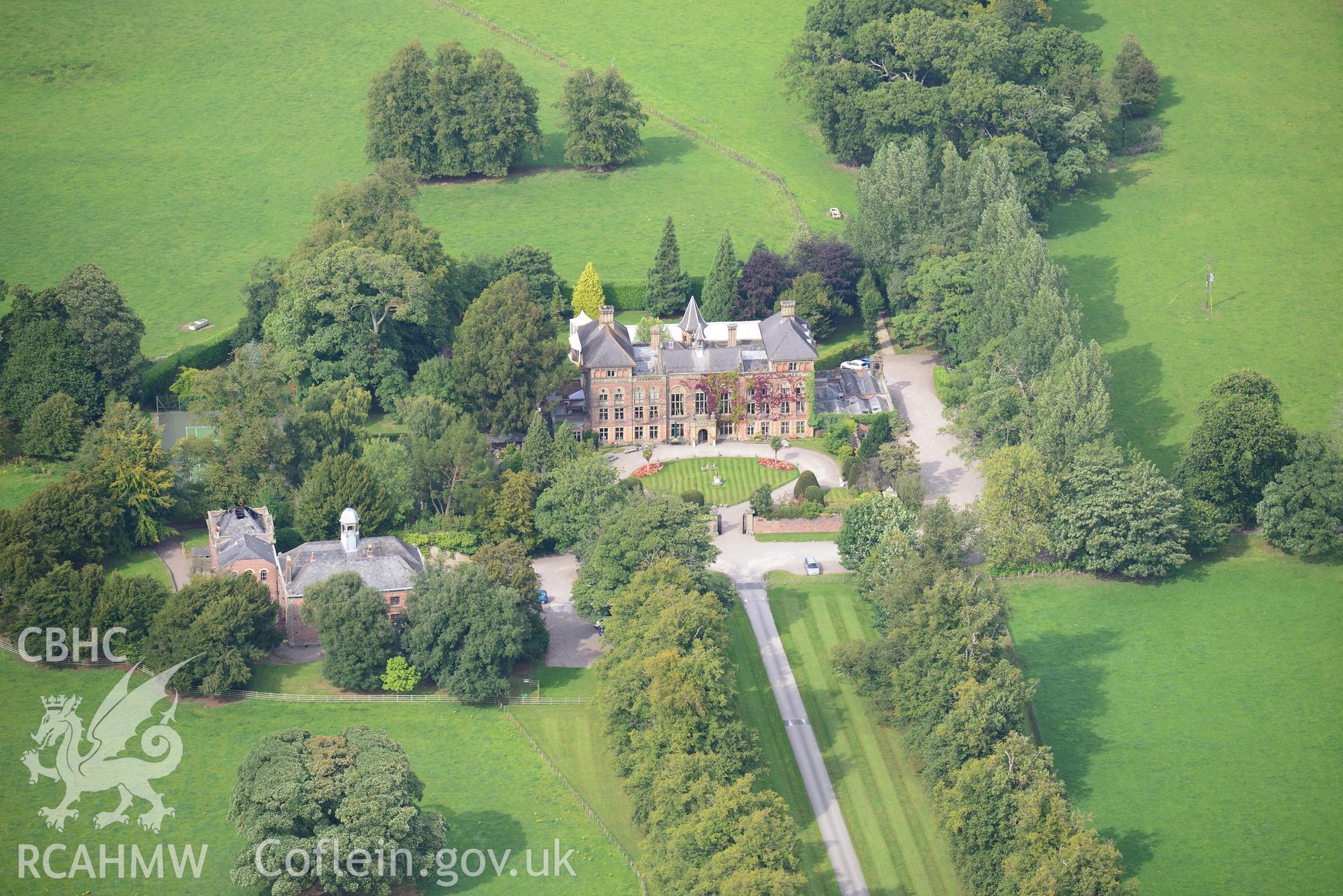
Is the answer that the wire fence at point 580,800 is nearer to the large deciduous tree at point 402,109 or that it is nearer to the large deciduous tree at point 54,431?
the large deciduous tree at point 54,431

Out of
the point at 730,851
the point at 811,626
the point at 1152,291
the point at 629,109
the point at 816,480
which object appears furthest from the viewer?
the point at 629,109

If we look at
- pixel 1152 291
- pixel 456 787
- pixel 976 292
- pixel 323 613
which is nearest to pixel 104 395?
pixel 323 613

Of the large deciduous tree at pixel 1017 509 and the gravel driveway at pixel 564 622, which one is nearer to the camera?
the gravel driveway at pixel 564 622

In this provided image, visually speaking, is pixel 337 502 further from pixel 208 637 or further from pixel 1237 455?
pixel 1237 455

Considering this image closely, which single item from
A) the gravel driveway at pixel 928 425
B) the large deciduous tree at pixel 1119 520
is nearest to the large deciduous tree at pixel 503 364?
the gravel driveway at pixel 928 425

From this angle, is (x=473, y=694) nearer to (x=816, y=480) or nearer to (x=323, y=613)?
(x=323, y=613)

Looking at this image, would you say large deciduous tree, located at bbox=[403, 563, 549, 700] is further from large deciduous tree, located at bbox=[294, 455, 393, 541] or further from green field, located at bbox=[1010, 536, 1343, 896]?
green field, located at bbox=[1010, 536, 1343, 896]

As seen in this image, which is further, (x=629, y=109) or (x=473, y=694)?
(x=629, y=109)
